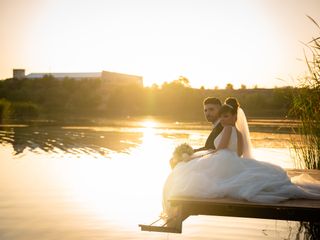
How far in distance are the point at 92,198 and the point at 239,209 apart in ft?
21.3

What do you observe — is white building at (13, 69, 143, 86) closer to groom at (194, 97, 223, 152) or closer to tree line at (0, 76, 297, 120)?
tree line at (0, 76, 297, 120)

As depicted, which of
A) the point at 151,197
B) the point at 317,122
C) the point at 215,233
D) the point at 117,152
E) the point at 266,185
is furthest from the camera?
the point at 117,152

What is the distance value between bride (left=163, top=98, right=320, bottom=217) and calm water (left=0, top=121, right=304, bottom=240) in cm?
245

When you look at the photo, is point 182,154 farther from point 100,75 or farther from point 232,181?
point 100,75

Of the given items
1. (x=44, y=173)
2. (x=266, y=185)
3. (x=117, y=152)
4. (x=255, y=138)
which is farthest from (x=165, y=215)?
(x=255, y=138)

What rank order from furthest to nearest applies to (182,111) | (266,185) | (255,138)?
(182,111)
(255,138)
(266,185)

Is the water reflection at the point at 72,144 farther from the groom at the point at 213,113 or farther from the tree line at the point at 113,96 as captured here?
the tree line at the point at 113,96

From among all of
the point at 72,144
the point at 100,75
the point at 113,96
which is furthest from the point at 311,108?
the point at 100,75

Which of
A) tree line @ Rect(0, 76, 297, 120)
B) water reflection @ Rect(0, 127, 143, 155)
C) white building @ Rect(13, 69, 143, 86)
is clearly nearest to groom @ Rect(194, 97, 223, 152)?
water reflection @ Rect(0, 127, 143, 155)

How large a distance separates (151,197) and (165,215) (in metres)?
5.97

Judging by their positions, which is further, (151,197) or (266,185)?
(151,197)

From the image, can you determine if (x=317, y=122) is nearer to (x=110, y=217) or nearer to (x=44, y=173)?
(x=110, y=217)

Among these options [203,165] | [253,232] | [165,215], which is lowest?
[253,232]

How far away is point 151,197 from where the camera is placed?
11.9 metres
